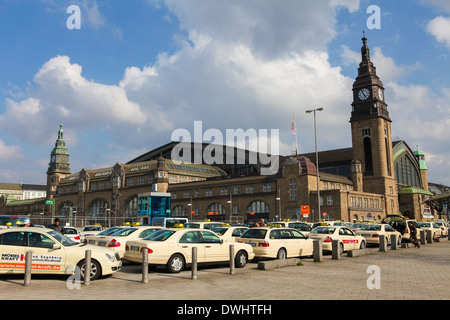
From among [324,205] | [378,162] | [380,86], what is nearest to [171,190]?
[324,205]

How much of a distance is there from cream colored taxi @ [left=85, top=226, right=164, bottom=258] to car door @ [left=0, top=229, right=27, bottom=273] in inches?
196

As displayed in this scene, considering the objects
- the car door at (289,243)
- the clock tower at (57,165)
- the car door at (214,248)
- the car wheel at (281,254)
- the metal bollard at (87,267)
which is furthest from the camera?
the clock tower at (57,165)

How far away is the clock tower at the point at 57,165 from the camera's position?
405 ft

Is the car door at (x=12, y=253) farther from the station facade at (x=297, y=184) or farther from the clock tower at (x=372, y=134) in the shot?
the clock tower at (x=372, y=134)

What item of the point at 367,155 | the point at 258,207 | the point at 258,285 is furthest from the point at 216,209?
the point at 258,285

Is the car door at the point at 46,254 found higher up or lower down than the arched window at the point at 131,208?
lower down

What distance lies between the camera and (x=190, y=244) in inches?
577

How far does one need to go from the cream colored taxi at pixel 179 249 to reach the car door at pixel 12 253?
12.2 ft

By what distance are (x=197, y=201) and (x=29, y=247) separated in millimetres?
69727

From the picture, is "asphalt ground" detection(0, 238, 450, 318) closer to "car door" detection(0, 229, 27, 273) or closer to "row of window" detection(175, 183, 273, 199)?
"car door" detection(0, 229, 27, 273)

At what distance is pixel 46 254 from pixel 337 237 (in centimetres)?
1537

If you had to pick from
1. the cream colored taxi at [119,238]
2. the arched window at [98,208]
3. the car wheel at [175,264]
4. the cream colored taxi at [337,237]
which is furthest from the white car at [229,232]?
the arched window at [98,208]

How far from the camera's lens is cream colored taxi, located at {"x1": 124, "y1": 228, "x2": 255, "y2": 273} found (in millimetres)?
13859
